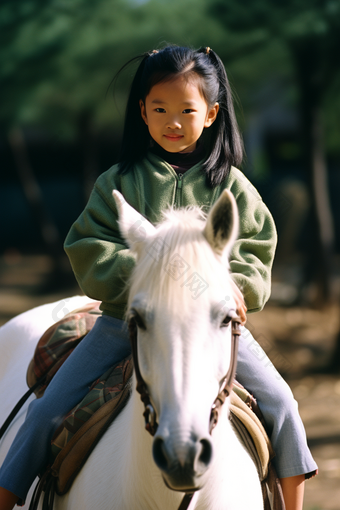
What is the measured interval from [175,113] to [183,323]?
0.86 m

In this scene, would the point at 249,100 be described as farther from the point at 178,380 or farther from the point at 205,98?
the point at 178,380

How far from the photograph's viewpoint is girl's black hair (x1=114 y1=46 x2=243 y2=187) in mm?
1912

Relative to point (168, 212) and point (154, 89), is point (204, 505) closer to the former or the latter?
point (168, 212)

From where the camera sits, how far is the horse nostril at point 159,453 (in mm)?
1285

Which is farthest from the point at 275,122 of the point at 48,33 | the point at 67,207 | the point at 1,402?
the point at 1,402

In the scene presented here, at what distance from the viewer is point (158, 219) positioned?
1.90 m

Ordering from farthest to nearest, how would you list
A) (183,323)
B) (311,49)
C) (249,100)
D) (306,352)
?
(249,100) < (311,49) < (306,352) < (183,323)

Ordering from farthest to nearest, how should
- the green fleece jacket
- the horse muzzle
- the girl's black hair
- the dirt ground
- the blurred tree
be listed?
1. the blurred tree
2. the dirt ground
3. the girl's black hair
4. the green fleece jacket
5. the horse muzzle

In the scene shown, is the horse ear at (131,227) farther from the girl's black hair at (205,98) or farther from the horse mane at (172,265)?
the girl's black hair at (205,98)

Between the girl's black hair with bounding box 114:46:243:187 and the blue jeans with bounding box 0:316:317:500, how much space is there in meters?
0.65

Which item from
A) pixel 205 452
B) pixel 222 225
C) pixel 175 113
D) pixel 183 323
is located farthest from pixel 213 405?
pixel 175 113

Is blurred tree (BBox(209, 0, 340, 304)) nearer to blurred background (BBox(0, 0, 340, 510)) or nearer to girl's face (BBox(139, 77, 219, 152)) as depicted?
blurred background (BBox(0, 0, 340, 510))

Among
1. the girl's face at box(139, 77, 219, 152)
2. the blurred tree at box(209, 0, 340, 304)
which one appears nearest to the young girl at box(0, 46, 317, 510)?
the girl's face at box(139, 77, 219, 152)

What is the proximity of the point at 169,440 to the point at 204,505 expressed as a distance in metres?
0.49
